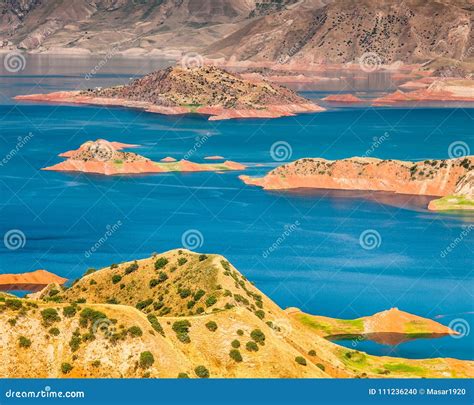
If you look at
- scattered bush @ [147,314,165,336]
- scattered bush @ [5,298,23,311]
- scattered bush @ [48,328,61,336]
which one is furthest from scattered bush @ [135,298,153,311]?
scattered bush @ [48,328,61,336]

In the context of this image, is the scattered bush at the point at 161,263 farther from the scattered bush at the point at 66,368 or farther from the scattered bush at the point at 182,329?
the scattered bush at the point at 66,368

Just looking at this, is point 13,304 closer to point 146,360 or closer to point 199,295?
point 146,360

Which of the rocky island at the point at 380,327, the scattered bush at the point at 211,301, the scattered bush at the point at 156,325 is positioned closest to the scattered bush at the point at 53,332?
the scattered bush at the point at 156,325

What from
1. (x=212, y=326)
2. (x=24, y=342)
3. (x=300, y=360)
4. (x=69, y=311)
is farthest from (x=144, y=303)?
(x=24, y=342)

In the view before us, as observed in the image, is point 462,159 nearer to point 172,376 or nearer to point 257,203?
point 257,203

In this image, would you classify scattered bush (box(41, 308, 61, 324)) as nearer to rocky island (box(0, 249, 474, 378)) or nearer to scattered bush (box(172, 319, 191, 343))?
rocky island (box(0, 249, 474, 378))

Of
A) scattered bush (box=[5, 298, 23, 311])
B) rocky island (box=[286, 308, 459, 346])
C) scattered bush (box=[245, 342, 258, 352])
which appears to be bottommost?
rocky island (box=[286, 308, 459, 346])
